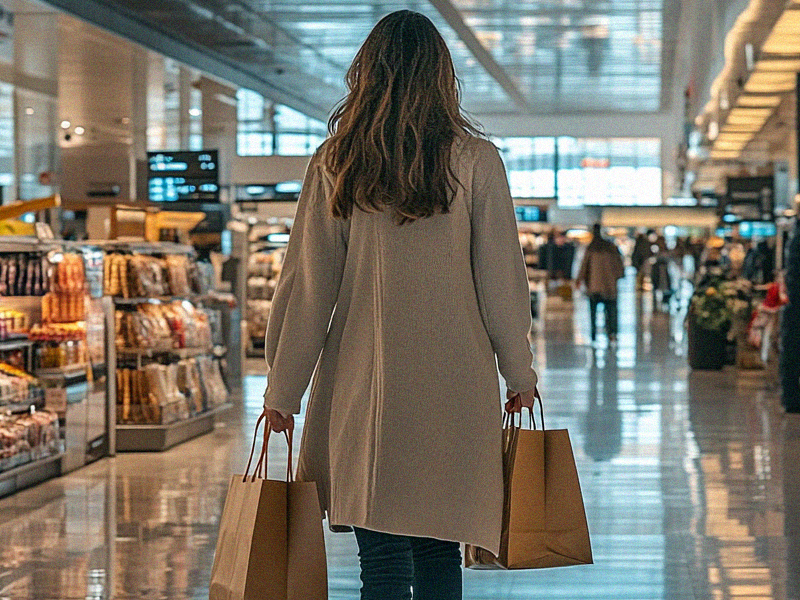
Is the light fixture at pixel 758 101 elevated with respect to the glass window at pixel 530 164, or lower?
lower

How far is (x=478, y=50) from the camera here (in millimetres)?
22125

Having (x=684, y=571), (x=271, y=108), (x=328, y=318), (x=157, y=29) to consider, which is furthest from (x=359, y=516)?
(x=271, y=108)

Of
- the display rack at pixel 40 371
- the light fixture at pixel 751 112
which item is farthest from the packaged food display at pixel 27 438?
the light fixture at pixel 751 112

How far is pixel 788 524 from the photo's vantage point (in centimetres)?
588

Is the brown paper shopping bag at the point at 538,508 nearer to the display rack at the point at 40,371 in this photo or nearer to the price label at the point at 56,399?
the display rack at the point at 40,371

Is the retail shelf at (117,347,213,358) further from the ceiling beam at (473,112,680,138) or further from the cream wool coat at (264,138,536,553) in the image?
the ceiling beam at (473,112,680,138)

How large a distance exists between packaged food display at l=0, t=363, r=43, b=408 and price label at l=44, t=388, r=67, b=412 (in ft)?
0.37

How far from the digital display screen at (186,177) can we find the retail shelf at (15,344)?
5.31 m

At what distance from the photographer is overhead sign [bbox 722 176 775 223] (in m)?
18.4

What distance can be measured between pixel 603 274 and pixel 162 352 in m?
9.85

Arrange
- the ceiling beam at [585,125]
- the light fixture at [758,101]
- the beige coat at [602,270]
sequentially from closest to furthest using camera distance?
1. the light fixture at [758,101]
2. the beige coat at [602,270]
3. the ceiling beam at [585,125]

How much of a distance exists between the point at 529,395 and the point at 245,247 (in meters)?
12.9

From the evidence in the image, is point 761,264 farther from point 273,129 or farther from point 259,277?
point 273,129

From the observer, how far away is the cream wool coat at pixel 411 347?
2670 mm
